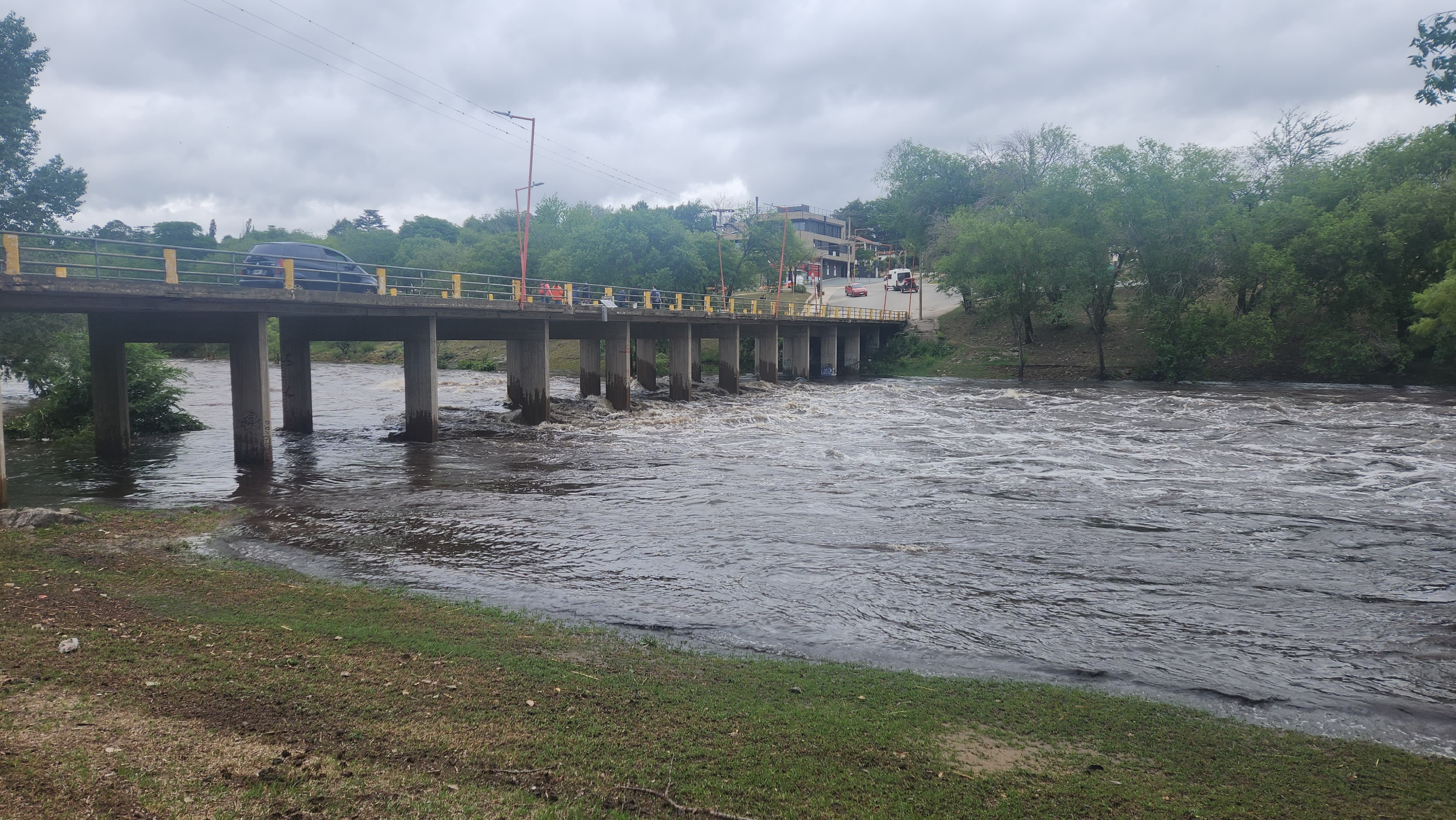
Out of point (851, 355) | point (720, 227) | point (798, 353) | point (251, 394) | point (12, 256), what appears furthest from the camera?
point (720, 227)

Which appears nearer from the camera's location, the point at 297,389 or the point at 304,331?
the point at 304,331

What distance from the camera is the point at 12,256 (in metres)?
17.7

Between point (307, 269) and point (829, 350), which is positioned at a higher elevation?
point (307, 269)

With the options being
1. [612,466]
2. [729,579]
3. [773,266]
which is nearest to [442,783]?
[729,579]

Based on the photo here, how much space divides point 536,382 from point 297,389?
28.9ft

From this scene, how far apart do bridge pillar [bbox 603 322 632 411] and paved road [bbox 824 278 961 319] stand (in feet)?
125

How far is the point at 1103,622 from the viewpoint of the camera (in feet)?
36.4

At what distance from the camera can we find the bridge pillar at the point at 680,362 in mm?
48938

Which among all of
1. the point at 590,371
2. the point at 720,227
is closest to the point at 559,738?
the point at 590,371

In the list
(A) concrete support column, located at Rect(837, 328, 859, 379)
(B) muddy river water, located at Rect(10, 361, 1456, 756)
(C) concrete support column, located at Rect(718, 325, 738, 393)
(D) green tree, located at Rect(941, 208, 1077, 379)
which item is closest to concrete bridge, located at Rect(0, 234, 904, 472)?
(B) muddy river water, located at Rect(10, 361, 1456, 756)

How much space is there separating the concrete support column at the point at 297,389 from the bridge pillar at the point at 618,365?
1343 centimetres

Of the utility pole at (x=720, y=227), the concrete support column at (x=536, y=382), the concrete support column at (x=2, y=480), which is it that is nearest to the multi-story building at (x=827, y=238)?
the utility pole at (x=720, y=227)

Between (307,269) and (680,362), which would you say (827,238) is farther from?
(307,269)

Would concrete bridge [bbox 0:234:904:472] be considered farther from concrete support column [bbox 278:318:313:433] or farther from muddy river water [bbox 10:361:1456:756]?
muddy river water [bbox 10:361:1456:756]
